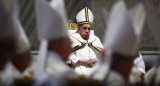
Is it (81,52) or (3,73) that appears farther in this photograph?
(81,52)

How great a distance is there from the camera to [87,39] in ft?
17.8

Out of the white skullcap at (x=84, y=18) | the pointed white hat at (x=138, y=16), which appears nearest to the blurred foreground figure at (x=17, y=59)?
the pointed white hat at (x=138, y=16)

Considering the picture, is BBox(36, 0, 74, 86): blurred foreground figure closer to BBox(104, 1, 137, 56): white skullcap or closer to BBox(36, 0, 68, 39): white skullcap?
BBox(36, 0, 68, 39): white skullcap

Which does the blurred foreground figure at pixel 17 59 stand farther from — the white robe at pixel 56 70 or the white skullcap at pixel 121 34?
the white skullcap at pixel 121 34

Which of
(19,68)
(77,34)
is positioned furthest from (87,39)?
(19,68)

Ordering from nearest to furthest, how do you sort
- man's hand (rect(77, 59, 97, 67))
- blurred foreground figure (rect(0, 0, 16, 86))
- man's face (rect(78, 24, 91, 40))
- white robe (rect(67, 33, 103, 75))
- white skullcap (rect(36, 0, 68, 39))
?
blurred foreground figure (rect(0, 0, 16, 86)) → white skullcap (rect(36, 0, 68, 39)) → man's hand (rect(77, 59, 97, 67)) → white robe (rect(67, 33, 103, 75)) → man's face (rect(78, 24, 91, 40))

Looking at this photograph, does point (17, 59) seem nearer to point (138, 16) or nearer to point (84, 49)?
point (138, 16)

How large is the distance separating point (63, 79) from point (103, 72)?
0.19 m

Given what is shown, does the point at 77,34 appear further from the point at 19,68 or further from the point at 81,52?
the point at 19,68

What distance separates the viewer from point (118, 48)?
1.87 m

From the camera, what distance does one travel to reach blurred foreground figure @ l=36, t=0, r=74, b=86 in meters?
1.85

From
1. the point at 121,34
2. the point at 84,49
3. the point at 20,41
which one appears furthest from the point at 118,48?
the point at 84,49

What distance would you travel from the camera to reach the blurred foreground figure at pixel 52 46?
1.85 m

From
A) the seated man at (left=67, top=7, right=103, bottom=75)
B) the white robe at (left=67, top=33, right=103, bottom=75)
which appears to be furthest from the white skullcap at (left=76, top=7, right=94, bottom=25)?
the white robe at (left=67, top=33, right=103, bottom=75)
